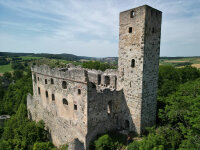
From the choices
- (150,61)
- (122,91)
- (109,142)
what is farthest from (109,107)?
(150,61)

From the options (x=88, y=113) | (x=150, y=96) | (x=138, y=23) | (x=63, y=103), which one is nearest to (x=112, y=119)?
(x=88, y=113)

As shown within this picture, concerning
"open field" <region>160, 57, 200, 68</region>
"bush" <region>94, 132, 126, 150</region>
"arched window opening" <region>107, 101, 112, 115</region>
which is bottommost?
"bush" <region>94, 132, 126, 150</region>

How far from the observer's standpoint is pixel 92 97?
44.9 feet

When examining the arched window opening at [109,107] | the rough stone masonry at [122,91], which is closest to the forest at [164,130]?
the rough stone masonry at [122,91]

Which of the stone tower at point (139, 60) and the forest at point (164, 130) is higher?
the stone tower at point (139, 60)

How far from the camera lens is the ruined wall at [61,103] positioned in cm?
1407

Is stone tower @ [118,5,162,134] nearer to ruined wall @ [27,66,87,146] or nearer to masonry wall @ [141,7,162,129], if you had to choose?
masonry wall @ [141,7,162,129]

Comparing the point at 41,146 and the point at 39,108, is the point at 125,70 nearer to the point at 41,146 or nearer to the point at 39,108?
the point at 41,146

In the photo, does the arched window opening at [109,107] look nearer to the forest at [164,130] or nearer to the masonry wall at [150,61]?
the forest at [164,130]

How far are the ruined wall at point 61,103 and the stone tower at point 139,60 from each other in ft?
15.2

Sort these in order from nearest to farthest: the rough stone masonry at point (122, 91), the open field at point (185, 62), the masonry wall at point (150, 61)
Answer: the rough stone masonry at point (122, 91), the masonry wall at point (150, 61), the open field at point (185, 62)

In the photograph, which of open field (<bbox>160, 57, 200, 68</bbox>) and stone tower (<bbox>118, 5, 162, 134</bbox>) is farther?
open field (<bbox>160, 57, 200, 68</bbox>)

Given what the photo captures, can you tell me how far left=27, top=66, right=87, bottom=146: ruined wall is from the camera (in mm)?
14070

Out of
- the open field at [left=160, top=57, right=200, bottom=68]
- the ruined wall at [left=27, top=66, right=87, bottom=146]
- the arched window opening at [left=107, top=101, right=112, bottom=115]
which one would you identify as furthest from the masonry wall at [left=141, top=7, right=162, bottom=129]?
the open field at [left=160, top=57, right=200, bottom=68]
